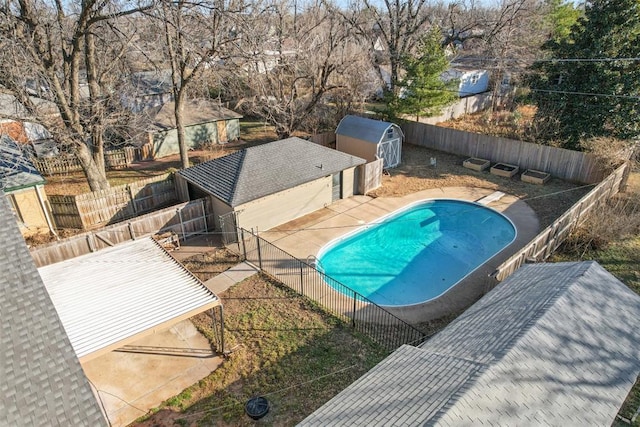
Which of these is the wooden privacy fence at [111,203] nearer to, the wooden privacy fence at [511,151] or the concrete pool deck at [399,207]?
the concrete pool deck at [399,207]

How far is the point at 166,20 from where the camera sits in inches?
682

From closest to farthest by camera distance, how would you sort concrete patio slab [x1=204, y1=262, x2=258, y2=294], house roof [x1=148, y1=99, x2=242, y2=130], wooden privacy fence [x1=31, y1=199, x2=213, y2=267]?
wooden privacy fence [x1=31, y1=199, x2=213, y2=267] < concrete patio slab [x1=204, y1=262, x2=258, y2=294] < house roof [x1=148, y1=99, x2=242, y2=130]

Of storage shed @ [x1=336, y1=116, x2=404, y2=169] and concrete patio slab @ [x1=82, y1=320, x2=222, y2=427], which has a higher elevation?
storage shed @ [x1=336, y1=116, x2=404, y2=169]

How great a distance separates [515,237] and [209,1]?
57.4 ft

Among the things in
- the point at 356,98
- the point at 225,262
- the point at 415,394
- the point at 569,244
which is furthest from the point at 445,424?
the point at 356,98

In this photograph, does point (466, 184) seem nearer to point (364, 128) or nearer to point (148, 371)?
point (364, 128)

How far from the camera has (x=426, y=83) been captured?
1072 inches

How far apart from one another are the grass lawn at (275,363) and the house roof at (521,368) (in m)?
2.51

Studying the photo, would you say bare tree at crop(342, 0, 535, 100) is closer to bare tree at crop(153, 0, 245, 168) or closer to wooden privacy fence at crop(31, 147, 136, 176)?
bare tree at crop(153, 0, 245, 168)

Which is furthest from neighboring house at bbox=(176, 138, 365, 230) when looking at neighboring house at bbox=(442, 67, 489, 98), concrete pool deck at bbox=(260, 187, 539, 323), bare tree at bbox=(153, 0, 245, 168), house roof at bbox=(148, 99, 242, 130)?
neighboring house at bbox=(442, 67, 489, 98)

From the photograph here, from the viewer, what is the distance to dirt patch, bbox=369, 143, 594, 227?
67.9 ft

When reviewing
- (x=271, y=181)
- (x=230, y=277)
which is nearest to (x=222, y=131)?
(x=271, y=181)

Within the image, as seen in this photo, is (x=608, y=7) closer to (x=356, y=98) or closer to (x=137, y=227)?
(x=356, y=98)

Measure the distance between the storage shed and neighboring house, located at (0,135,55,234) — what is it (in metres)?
16.7
